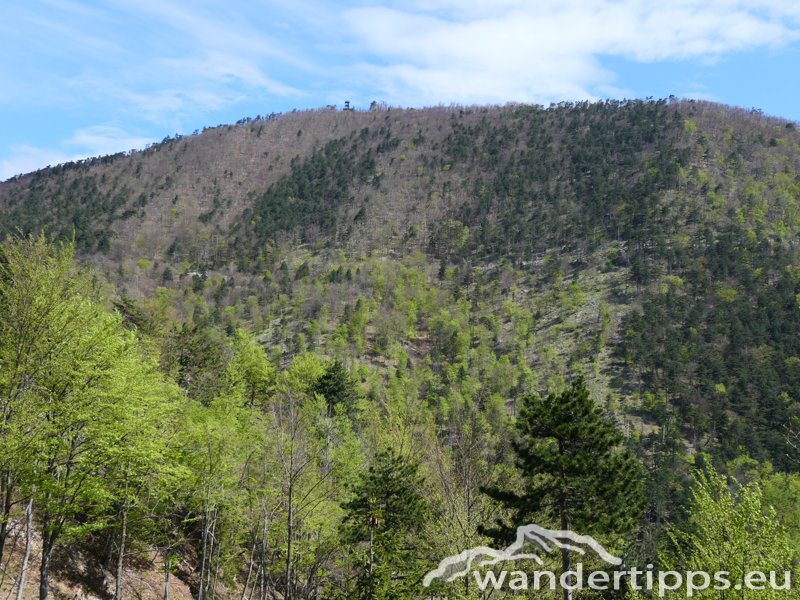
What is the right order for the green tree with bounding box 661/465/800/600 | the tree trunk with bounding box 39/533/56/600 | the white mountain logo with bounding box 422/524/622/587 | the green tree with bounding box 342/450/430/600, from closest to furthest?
the green tree with bounding box 661/465/800/600 < the tree trunk with bounding box 39/533/56/600 < the white mountain logo with bounding box 422/524/622/587 < the green tree with bounding box 342/450/430/600

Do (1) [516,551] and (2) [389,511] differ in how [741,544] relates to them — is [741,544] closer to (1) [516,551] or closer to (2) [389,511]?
(1) [516,551]

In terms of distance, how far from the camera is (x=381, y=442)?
30.5m

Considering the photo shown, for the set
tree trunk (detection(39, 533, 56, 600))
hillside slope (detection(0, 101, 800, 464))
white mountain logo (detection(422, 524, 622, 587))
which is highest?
hillside slope (detection(0, 101, 800, 464))

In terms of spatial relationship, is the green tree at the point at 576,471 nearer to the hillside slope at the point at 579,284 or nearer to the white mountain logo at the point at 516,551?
the white mountain logo at the point at 516,551

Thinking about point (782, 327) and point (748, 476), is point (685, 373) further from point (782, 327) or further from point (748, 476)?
point (748, 476)

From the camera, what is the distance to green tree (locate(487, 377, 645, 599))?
19.5 m

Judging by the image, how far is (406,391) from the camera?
303 ft

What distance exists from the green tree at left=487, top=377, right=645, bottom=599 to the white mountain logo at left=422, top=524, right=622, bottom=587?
20.1 inches

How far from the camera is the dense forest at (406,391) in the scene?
14.6 metres

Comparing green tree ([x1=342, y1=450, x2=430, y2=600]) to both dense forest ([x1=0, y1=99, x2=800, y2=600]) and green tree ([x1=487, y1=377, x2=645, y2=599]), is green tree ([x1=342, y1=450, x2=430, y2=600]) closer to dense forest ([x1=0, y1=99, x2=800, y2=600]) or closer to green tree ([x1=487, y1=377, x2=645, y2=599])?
dense forest ([x1=0, y1=99, x2=800, y2=600])

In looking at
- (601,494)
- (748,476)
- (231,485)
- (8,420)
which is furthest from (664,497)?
(8,420)

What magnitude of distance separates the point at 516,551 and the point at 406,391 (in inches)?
2793

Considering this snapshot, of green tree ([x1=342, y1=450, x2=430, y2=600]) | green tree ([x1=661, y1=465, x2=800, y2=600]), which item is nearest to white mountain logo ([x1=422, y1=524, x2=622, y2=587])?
green tree ([x1=342, y1=450, x2=430, y2=600])

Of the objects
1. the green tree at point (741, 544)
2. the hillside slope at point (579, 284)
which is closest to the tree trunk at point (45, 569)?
the green tree at point (741, 544)
